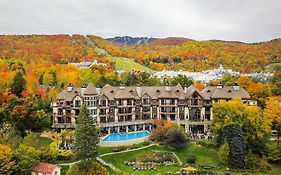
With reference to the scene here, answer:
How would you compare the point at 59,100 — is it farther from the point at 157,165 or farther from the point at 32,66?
the point at 32,66

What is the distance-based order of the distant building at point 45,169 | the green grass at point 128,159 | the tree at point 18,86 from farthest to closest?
the tree at point 18,86, the green grass at point 128,159, the distant building at point 45,169

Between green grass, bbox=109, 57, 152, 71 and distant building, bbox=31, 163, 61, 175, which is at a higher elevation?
green grass, bbox=109, 57, 152, 71

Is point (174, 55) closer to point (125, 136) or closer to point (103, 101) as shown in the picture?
point (103, 101)

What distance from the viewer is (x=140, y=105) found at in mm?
67000

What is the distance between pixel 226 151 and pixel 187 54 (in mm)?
137403

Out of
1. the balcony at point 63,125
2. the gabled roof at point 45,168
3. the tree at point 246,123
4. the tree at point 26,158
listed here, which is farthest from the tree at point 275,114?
the tree at point 26,158

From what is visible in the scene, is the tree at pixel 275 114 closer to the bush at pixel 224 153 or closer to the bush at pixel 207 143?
the bush at pixel 207 143

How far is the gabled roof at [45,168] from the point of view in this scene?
43875 mm

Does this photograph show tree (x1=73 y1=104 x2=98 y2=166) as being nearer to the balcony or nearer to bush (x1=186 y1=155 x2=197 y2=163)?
the balcony

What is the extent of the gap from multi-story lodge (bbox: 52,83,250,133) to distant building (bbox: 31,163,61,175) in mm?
17889

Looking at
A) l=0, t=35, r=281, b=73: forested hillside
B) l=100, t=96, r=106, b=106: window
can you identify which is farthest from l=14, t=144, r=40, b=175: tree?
l=0, t=35, r=281, b=73: forested hillside

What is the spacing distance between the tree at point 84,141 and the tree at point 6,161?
26.4 ft

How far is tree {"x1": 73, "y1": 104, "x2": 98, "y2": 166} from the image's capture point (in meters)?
46.2

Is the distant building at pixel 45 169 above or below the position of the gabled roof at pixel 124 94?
below
